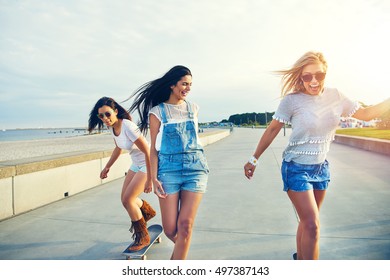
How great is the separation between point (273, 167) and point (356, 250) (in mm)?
5536

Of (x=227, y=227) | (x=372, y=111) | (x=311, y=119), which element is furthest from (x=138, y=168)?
(x=372, y=111)

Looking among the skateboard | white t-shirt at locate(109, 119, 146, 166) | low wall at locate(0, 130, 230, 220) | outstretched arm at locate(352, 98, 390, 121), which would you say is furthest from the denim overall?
low wall at locate(0, 130, 230, 220)

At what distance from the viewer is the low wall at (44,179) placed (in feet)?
14.1

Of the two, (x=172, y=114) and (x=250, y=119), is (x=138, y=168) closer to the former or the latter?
(x=172, y=114)

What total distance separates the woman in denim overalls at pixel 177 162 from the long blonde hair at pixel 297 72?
860mm

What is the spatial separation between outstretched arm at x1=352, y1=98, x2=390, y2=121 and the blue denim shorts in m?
1.44

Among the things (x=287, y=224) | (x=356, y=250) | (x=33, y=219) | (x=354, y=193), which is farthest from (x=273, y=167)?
(x=33, y=219)

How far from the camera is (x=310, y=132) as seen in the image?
2.48 metres

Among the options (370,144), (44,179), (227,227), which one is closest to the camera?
(227,227)

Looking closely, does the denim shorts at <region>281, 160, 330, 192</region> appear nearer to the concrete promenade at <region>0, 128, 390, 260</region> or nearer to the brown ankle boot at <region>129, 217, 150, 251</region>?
the concrete promenade at <region>0, 128, 390, 260</region>

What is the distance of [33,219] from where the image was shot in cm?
431

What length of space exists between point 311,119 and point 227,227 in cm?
196

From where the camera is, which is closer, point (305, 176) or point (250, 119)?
point (305, 176)
